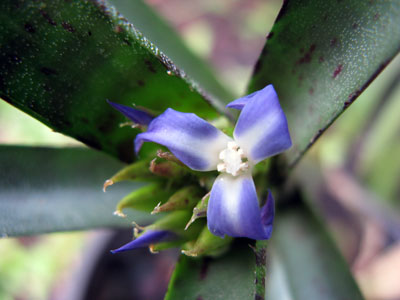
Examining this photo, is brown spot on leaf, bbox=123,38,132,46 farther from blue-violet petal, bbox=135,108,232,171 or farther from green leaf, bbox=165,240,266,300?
green leaf, bbox=165,240,266,300

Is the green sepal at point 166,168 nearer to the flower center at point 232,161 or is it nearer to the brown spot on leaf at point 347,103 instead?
the flower center at point 232,161

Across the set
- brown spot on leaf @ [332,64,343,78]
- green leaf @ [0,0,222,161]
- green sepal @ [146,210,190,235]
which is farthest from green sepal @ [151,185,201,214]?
brown spot on leaf @ [332,64,343,78]

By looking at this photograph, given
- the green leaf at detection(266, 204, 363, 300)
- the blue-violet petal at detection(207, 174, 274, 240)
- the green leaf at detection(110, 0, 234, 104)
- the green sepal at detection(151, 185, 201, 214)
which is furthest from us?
the green leaf at detection(110, 0, 234, 104)

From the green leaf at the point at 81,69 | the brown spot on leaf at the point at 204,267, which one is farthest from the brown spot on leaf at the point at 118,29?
the brown spot on leaf at the point at 204,267

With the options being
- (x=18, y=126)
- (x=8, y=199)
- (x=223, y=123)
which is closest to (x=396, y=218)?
(x=223, y=123)

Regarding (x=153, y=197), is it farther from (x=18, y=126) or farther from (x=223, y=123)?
(x=18, y=126)
